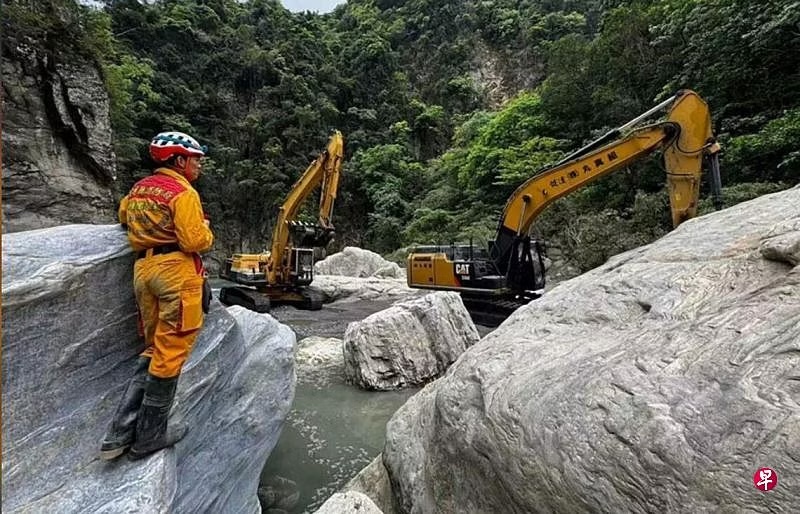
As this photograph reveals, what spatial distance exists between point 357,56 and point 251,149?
36.9 ft

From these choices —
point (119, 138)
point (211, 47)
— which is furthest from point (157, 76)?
point (119, 138)

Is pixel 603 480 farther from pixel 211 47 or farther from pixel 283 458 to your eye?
pixel 211 47

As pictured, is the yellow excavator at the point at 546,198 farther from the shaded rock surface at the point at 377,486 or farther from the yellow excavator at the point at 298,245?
the shaded rock surface at the point at 377,486

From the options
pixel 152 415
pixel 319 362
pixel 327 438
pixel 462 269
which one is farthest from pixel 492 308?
pixel 152 415

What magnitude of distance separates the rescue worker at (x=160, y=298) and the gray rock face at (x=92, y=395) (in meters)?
0.16

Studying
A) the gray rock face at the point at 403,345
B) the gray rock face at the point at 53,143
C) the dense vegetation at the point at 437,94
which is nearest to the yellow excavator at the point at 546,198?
the gray rock face at the point at 403,345

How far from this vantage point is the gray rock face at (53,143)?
31.0 ft

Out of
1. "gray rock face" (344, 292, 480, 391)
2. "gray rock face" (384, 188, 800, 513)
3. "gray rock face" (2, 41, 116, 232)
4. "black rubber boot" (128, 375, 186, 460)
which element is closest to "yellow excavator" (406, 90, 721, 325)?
"gray rock face" (344, 292, 480, 391)

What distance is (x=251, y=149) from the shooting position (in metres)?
29.5

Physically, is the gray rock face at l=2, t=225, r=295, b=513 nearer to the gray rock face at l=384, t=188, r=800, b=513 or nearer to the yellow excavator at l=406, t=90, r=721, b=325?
the gray rock face at l=384, t=188, r=800, b=513

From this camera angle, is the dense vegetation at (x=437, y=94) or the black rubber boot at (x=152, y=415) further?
the dense vegetation at (x=437, y=94)

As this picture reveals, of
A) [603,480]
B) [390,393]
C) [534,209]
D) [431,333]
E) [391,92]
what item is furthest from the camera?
[391,92]

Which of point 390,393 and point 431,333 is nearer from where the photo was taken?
point 390,393

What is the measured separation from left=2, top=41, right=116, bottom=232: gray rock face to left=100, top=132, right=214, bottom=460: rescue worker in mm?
8995
